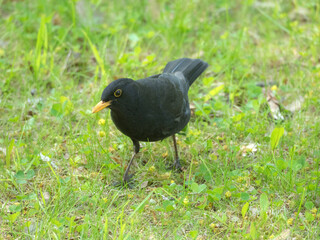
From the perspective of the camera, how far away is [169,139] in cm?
450

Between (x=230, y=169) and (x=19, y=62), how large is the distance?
3.08 meters

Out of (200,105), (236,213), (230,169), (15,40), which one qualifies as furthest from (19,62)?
(236,213)

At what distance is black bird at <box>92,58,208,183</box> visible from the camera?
11.7 feet

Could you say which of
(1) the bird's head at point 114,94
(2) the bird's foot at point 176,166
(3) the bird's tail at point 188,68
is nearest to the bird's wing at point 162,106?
(1) the bird's head at point 114,94

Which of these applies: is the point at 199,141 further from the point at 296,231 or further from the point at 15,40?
the point at 15,40

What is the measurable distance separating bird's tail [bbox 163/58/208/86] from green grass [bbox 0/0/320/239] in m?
0.36

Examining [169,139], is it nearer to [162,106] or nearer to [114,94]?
[162,106]

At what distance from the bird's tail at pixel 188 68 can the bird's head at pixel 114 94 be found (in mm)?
1100

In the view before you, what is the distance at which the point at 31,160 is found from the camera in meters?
3.97

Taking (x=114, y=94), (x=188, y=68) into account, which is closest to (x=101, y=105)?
(x=114, y=94)

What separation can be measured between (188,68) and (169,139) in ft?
2.48

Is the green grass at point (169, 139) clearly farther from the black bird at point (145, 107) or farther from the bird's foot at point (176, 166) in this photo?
the black bird at point (145, 107)

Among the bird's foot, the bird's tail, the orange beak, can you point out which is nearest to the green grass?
the bird's foot

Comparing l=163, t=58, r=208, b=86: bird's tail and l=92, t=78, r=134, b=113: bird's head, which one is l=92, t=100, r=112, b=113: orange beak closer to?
l=92, t=78, r=134, b=113: bird's head
